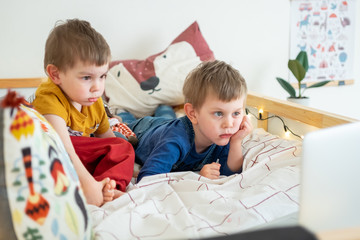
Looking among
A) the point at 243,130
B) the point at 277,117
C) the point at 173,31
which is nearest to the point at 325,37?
the point at 173,31

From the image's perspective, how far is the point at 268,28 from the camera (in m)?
2.34

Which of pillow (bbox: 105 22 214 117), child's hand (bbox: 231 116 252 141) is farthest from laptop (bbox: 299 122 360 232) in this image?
pillow (bbox: 105 22 214 117)

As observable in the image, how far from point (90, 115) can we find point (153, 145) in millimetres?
231

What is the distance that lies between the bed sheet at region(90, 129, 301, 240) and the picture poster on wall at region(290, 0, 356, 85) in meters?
1.52

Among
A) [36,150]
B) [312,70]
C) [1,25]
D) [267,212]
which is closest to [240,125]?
[267,212]

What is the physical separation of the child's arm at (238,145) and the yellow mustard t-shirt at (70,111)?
413 millimetres

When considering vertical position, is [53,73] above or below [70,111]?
above

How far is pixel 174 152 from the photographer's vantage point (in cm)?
112

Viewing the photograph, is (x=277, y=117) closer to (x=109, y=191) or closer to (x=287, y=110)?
(x=287, y=110)

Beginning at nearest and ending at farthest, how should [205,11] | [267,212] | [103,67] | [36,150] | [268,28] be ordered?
[36,150] < [267,212] < [103,67] < [205,11] < [268,28]

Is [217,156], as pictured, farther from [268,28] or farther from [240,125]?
[268,28]

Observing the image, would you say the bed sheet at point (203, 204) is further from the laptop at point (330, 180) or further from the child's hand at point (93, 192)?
the laptop at point (330, 180)

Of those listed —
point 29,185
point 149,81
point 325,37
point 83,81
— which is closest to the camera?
point 29,185

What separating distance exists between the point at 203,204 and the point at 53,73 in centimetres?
52
